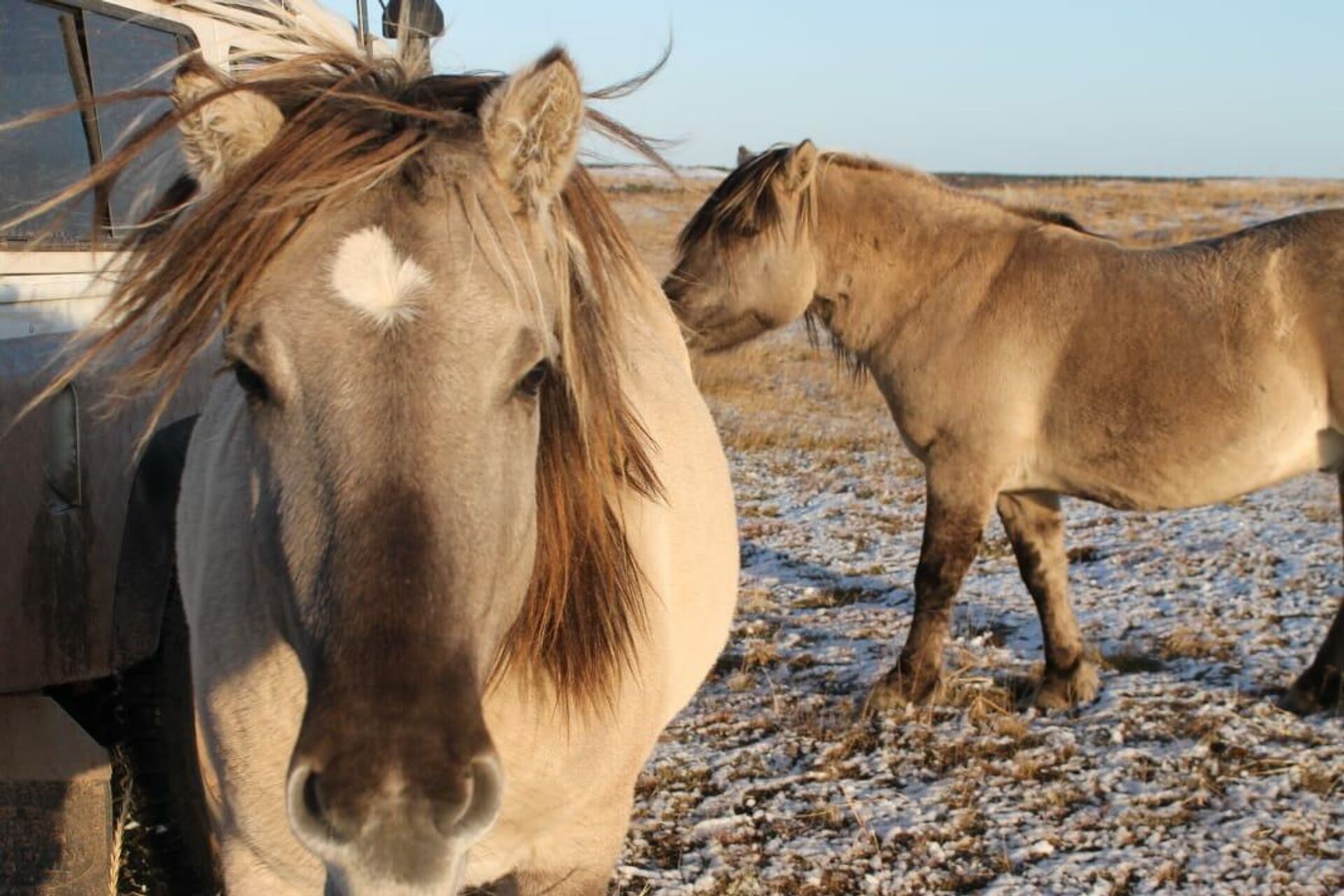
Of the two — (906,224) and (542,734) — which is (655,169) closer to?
(542,734)

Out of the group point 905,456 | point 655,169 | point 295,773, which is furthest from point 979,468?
point 905,456

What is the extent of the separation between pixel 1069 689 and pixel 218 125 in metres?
3.86

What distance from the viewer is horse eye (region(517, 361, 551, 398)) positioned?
5.16 feet

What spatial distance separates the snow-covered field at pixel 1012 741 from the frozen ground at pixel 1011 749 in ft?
0.03

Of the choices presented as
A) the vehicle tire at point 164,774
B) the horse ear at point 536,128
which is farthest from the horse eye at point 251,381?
the vehicle tire at point 164,774

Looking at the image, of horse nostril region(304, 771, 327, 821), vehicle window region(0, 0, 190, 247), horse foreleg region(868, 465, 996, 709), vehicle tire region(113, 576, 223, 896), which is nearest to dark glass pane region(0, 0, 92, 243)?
vehicle window region(0, 0, 190, 247)

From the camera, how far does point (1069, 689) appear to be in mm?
4309

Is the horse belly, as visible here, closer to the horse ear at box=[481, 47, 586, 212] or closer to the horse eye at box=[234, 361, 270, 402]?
the horse ear at box=[481, 47, 586, 212]

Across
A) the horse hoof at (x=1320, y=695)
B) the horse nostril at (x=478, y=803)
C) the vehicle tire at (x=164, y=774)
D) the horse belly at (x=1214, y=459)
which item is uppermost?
the horse nostril at (x=478, y=803)

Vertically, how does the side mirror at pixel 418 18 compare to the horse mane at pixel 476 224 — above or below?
above

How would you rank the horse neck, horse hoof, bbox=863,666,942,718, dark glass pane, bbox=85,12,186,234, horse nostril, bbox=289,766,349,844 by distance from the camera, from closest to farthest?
horse nostril, bbox=289,766,349,844, dark glass pane, bbox=85,12,186,234, horse hoof, bbox=863,666,942,718, the horse neck

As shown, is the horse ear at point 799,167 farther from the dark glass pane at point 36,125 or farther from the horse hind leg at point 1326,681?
the dark glass pane at point 36,125

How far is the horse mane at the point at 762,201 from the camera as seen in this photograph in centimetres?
464

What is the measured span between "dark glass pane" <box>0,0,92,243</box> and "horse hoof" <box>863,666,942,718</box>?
319 centimetres
